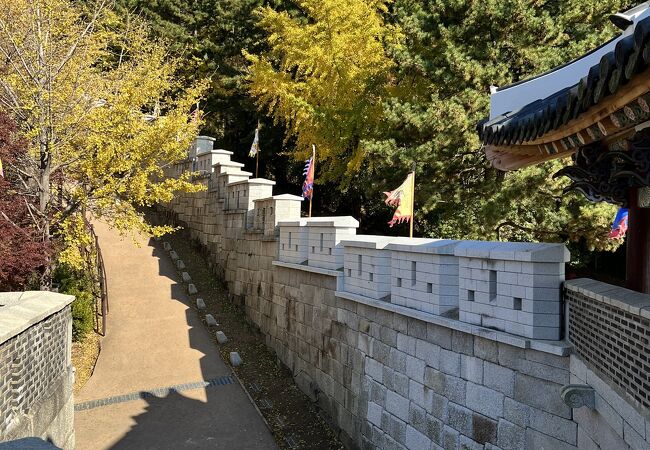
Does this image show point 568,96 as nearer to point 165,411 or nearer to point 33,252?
point 165,411

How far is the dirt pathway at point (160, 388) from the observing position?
26.9 ft

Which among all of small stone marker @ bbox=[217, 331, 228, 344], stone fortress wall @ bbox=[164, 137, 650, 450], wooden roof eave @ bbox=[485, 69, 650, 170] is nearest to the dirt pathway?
small stone marker @ bbox=[217, 331, 228, 344]

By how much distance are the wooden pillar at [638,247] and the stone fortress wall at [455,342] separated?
0.33 metres

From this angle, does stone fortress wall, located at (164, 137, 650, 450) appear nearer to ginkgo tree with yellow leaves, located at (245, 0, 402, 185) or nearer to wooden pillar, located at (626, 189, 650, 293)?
wooden pillar, located at (626, 189, 650, 293)

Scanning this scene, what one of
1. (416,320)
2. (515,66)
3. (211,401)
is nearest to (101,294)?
(211,401)

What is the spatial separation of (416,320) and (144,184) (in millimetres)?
7071

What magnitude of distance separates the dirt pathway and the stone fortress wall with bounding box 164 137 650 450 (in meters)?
1.44

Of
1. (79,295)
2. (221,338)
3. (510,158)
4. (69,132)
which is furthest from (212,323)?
(510,158)

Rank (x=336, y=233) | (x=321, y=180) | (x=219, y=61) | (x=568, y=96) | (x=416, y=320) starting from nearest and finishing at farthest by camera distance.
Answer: (x=568, y=96) → (x=416, y=320) → (x=336, y=233) → (x=321, y=180) → (x=219, y=61)

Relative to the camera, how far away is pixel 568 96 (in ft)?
11.4

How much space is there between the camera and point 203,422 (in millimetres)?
8594

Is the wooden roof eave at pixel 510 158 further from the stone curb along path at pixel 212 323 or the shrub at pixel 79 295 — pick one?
the shrub at pixel 79 295

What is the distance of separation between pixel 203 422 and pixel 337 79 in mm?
10324

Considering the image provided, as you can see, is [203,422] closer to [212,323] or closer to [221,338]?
[221,338]
